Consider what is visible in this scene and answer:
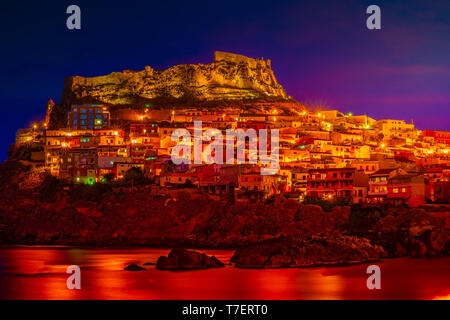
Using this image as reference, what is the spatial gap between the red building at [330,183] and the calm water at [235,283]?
14.7 m

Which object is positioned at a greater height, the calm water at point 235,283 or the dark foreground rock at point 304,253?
the dark foreground rock at point 304,253

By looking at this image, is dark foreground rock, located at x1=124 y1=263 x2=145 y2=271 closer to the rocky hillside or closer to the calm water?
the calm water

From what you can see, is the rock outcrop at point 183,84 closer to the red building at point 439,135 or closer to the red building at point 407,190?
the red building at point 439,135

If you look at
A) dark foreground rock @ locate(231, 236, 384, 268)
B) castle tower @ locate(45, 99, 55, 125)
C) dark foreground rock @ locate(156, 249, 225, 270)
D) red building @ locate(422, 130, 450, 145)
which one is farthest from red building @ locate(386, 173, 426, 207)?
castle tower @ locate(45, 99, 55, 125)

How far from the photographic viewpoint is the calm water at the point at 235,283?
84.2 feet

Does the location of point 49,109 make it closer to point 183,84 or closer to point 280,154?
point 183,84

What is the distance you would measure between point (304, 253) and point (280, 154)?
92.3 feet

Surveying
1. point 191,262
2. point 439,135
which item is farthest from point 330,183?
point 439,135

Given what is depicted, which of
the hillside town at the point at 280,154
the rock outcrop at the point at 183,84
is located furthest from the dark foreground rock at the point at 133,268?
the rock outcrop at the point at 183,84

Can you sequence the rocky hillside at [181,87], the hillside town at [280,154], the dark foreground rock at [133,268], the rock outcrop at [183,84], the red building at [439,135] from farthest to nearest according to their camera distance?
the rock outcrop at [183,84] → the rocky hillside at [181,87] → the red building at [439,135] → the hillside town at [280,154] → the dark foreground rock at [133,268]

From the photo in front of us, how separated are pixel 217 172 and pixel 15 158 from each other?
81.8 feet

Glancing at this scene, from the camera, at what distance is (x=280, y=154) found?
57.8 metres

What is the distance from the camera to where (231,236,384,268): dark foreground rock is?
29.8 meters
